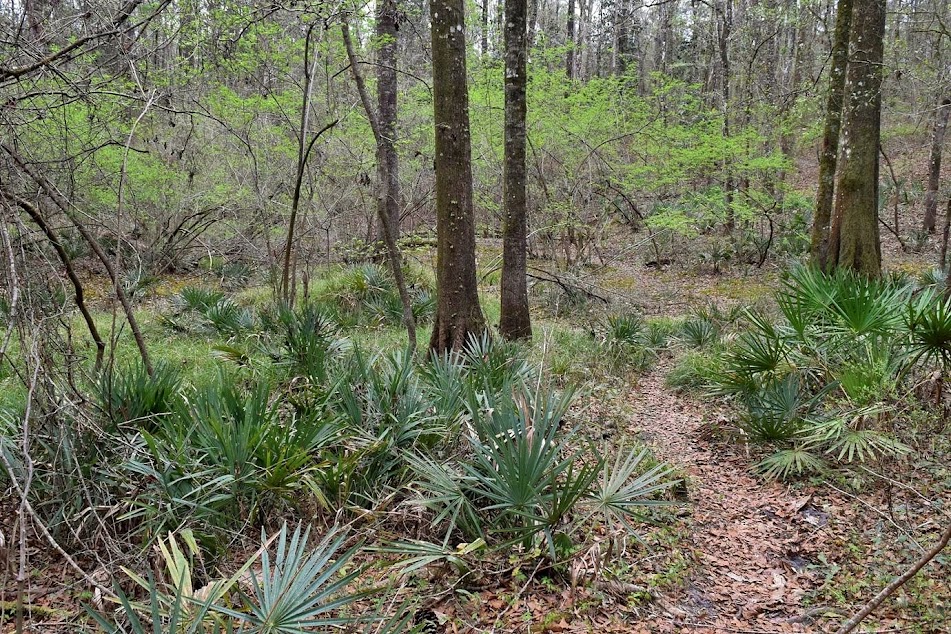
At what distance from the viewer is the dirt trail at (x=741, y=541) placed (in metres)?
3.47

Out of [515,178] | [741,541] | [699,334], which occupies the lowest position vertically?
[741,541]

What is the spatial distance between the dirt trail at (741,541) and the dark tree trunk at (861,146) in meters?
4.26

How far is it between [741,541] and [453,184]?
15.5 feet

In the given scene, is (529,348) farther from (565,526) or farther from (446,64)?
(565,526)

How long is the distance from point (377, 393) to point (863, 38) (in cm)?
866

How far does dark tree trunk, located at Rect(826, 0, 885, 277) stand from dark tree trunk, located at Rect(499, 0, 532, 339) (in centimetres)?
440

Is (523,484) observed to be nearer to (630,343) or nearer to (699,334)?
(630,343)

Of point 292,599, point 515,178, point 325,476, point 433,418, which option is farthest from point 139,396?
point 515,178

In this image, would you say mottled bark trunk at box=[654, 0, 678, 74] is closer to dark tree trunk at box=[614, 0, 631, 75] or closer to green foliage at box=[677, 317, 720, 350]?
dark tree trunk at box=[614, 0, 631, 75]

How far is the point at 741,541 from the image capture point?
4.31 metres

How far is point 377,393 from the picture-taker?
4746 millimetres

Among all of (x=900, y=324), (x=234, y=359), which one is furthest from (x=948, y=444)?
(x=234, y=359)

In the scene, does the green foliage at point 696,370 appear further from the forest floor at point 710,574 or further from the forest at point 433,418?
the forest floor at point 710,574

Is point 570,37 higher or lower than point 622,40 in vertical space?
lower
